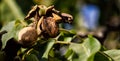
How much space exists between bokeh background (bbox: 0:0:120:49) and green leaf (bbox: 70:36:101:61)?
1336mm

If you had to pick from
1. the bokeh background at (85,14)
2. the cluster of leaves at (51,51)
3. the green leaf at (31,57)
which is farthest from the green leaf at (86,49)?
the bokeh background at (85,14)

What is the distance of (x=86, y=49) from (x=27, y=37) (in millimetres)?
221

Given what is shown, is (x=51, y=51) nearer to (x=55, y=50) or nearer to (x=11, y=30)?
(x=55, y=50)

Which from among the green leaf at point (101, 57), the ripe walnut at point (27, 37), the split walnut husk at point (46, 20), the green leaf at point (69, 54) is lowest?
the green leaf at point (101, 57)

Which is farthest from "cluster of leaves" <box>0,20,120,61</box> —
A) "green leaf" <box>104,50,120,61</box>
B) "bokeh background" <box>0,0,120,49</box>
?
"bokeh background" <box>0,0,120,49</box>

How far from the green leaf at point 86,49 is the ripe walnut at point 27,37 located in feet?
0.48

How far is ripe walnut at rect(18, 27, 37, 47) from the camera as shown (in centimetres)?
140

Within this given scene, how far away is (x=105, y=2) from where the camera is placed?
396 cm

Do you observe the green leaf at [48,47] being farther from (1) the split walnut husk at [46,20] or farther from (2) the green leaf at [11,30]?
(2) the green leaf at [11,30]

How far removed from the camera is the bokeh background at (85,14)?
331 centimetres

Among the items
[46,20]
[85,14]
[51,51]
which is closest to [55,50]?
[51,51]

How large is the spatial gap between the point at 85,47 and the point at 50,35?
14cm

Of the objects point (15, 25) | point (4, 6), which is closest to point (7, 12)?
point (4, 6)

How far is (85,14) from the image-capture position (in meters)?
4.18
